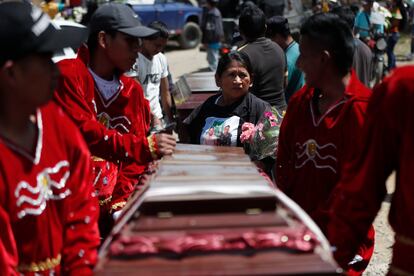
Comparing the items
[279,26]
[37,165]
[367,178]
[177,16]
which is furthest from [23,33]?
[177,16]

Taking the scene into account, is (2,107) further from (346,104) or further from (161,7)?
(161,7)

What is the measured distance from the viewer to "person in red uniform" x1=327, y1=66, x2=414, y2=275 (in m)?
2.48

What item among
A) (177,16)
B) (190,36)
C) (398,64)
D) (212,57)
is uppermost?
(177,16)

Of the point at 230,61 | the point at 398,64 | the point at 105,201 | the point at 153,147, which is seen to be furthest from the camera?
the point at 398,64

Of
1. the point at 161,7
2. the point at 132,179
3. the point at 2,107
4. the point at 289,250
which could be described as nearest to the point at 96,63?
the point at 132,179

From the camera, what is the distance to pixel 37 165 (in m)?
2.49

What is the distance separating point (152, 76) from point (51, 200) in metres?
4.56

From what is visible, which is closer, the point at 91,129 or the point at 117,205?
the point at 91,129

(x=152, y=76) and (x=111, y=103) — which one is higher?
(x=111, y=103)

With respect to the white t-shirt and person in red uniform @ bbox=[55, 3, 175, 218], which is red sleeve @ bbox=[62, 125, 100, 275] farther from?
the white t-shirt

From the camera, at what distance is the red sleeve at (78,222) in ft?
8.55

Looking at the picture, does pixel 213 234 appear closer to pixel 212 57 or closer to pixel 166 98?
pixel 166 98

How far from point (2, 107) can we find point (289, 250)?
1100mm

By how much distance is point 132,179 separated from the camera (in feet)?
13.7
